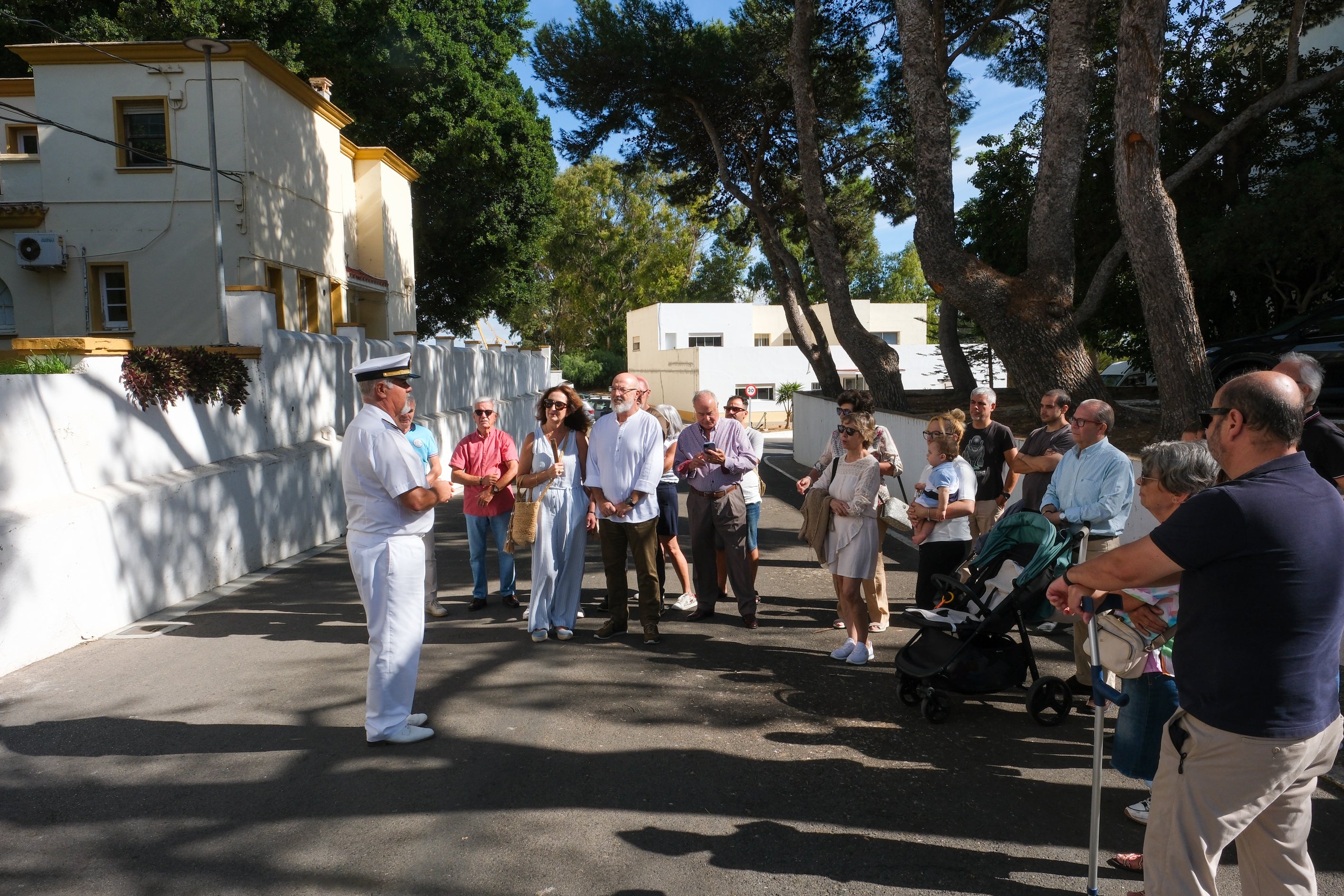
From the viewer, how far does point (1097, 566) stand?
2.95m

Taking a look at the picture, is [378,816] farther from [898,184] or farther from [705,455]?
[898,184]

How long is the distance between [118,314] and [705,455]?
650 inches

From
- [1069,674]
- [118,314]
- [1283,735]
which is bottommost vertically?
[1069,674]

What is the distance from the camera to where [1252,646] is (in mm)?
2652

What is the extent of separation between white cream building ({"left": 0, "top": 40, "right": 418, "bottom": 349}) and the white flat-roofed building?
24.2 m

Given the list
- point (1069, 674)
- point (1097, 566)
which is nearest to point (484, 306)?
point (1069, 674)

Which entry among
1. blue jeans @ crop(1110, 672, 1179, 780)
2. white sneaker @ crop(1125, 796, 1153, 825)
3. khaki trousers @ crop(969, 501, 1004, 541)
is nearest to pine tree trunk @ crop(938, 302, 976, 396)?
khaki trousers @ crop(969, 501, 1004, 541)

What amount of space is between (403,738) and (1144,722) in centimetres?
356

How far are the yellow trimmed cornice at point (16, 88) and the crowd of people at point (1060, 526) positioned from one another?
717 inches

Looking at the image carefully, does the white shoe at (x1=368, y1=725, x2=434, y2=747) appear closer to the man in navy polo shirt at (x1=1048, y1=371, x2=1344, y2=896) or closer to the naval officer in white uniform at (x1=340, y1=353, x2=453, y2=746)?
the naval officer in white uniform at (x1=340, y1=353, x2=453, y2=746)

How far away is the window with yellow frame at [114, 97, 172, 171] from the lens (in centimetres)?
1811

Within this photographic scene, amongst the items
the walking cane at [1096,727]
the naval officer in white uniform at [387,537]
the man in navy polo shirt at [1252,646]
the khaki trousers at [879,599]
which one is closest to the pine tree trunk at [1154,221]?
the khaki trousers at [879,599]

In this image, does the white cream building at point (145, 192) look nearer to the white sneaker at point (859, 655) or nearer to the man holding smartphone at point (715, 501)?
the man holding smartphone at point (715, 501)

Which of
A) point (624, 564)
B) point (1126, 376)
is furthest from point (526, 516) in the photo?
point (1126, 376)
